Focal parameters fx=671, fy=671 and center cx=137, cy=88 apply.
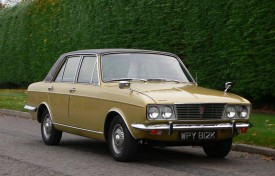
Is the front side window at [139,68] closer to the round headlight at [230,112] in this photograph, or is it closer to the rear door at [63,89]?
the rear door at [63,89]

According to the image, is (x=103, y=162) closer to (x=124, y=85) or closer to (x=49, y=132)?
(x=124, y=85)

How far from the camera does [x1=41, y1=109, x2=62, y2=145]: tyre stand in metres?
11.7

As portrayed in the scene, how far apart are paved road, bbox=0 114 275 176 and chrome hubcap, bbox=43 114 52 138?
230 mm

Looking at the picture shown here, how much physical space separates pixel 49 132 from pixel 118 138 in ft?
8.56

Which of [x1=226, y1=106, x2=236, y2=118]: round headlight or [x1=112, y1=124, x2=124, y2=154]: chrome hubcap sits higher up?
[x1=226, y1=106, x2=236, y2=118]: round headlight

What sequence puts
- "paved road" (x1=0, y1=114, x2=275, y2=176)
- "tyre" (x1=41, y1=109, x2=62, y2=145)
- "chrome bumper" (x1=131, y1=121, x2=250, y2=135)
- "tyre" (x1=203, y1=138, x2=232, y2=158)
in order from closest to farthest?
"paved road" (x1=0, y1=114, x2=275, y2=176) < "chrome bumper" (x1=131, y1=121, x2=250, y2=135) < "tyre" (x1=203, y1=138, x2=232, y2=158) < "tyre" (x1=41, y1=109, x2=62, y2=145)

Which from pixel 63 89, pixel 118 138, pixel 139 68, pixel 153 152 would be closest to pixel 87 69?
pixel 63 89

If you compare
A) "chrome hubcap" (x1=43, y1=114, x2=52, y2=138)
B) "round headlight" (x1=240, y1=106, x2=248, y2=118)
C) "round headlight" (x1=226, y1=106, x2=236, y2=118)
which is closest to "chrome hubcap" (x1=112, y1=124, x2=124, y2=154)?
"round headlight" (x1=226, y1=106, x2=236, y2=118)

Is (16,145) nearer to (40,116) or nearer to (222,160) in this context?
(40,116)

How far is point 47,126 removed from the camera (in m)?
11.9

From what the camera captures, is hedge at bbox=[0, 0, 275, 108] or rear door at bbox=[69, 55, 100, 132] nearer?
rear door at bbox=[69, 55, 100, 132]

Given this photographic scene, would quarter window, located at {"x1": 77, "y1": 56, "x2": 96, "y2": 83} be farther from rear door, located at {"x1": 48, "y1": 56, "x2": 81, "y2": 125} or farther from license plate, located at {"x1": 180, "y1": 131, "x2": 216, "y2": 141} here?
license plate, located at {"x1": 180, "y1": 131, "x2": 216, "y2": 141}

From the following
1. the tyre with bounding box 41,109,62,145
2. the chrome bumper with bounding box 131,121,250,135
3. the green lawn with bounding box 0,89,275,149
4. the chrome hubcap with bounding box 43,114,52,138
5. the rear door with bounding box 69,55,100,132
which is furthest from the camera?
the chrome hubcap with bounding box 43,114,52,138

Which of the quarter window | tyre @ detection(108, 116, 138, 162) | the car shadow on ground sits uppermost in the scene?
the quarter window
